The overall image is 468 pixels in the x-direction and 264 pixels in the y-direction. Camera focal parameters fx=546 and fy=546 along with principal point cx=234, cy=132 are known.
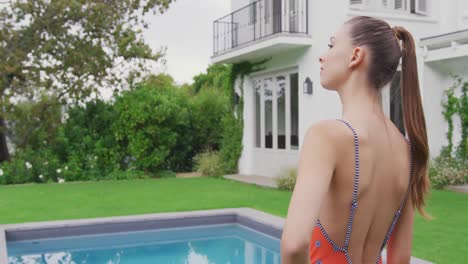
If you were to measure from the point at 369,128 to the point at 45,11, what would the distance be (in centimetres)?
1551

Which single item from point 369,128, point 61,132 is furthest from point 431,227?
point 61,132

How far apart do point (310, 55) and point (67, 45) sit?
7.19 metres

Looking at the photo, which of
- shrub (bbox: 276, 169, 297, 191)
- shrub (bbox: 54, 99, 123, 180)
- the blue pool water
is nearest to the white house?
shrub (bbox: 276, 169, 297, 191)

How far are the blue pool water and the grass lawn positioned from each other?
0.89m

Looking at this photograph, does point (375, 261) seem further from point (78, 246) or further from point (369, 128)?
point (78, 246)

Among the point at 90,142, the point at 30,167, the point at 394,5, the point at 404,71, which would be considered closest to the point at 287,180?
the point at 394,5

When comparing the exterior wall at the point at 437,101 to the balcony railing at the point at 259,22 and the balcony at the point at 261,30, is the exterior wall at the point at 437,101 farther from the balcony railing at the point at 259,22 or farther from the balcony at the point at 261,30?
the balcony railing at the point at 259,22

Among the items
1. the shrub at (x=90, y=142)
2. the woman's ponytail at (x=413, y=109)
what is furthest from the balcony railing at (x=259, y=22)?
the woman's ponytail at (x=413, y=109)

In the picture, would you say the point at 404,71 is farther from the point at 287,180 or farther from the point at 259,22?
the point at 259,22

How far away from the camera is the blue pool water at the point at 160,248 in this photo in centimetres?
741

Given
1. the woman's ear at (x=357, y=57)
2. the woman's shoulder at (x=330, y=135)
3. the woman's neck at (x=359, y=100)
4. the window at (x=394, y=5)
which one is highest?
the window at (x=394, y=5)

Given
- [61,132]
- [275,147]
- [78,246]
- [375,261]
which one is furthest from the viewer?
[61,132]

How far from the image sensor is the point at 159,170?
649 inches

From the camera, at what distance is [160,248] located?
7926mm
